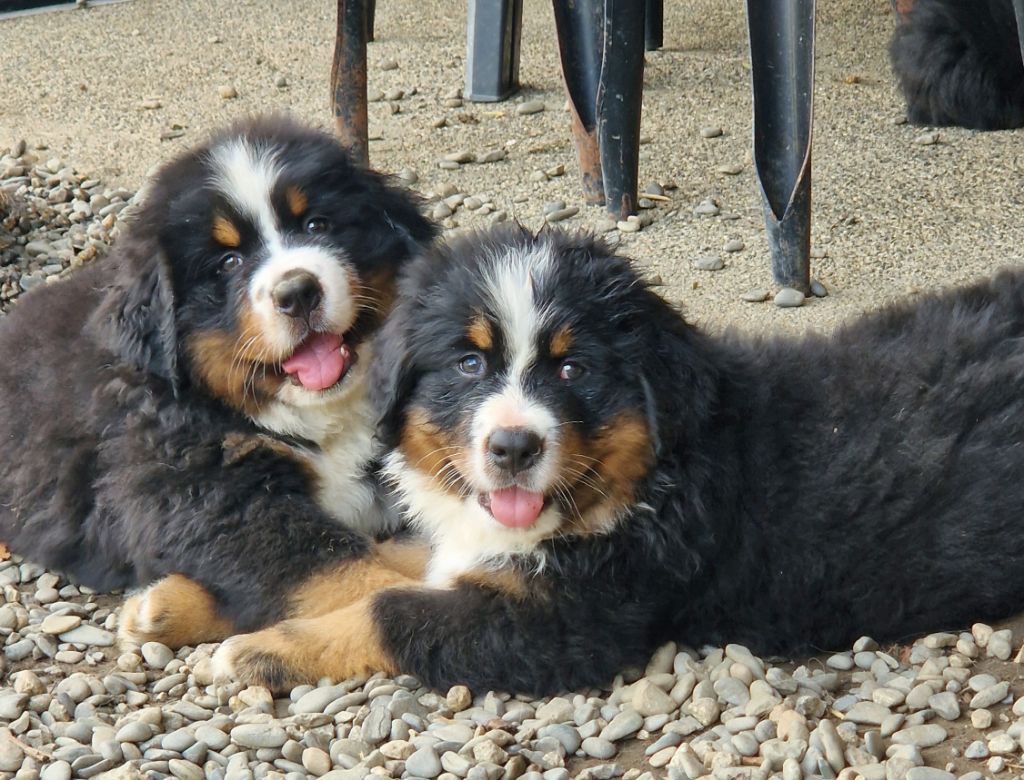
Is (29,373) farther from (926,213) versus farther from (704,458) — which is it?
(926,213)

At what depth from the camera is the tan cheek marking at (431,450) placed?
3422mm

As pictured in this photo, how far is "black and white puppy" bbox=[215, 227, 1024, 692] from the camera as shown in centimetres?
333

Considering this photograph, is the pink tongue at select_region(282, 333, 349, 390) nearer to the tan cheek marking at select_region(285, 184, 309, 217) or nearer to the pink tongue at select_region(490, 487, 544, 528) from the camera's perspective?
the tan cheek marking at select_region(285, 184, 309, 217)

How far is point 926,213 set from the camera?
5.47 m

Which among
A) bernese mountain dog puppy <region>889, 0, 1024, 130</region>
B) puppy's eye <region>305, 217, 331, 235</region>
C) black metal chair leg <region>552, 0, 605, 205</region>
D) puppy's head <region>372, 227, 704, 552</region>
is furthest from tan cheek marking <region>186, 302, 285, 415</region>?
bernese mountain dog puppy <region>889, 0, 1024, 130</region>

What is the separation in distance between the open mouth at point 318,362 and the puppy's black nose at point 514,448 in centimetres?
74

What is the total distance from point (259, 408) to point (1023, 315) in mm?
1938

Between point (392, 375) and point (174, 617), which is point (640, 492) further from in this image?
point (174, 617)

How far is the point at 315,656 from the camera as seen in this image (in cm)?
347

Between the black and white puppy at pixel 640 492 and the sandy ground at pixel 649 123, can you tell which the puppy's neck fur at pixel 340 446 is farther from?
the sandy ground at pixel 649 123

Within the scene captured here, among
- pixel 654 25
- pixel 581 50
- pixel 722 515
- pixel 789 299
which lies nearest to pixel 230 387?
pixel 722 515

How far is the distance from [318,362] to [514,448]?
0.83 m

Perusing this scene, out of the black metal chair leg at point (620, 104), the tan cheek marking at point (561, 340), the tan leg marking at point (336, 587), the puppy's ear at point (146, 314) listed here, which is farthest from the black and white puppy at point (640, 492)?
the black metal chair leg at point (620, 104)

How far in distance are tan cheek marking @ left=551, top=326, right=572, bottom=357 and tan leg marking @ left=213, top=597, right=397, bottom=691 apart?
0.74 metres
